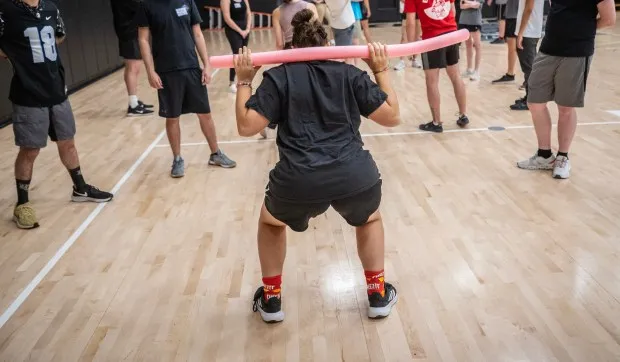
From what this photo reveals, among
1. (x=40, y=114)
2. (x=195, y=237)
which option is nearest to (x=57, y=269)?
(x=195, y=237)

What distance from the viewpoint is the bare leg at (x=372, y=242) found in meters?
2.44

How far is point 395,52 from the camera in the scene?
2381mm

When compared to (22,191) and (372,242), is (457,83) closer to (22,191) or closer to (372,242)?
(372,242)

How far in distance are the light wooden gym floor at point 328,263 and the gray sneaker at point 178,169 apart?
67 mm

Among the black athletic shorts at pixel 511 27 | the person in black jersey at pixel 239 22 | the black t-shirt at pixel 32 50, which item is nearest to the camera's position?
the black t-shirt at pixel 32 50

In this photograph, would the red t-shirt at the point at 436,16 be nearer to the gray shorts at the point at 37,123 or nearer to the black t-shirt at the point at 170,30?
the black t-shirt at the point at 170,30

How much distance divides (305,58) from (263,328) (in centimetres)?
116

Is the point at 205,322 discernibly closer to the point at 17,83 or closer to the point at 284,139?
the point at 284,139

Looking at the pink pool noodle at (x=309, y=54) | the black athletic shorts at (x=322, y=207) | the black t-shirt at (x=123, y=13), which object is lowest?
the black athletic shorts at (x=322, y=207)

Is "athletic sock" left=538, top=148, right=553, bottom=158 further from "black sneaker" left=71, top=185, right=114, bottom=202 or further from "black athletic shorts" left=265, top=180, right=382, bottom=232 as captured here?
"black sneaker" left=71, top=185, right=114, bottom=202

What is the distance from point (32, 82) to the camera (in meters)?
3.47

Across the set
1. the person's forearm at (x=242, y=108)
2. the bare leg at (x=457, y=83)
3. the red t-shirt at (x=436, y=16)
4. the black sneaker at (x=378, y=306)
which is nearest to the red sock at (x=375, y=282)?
the black sneaker at (x=378, y=306)

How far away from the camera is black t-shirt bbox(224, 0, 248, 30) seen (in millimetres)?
6750

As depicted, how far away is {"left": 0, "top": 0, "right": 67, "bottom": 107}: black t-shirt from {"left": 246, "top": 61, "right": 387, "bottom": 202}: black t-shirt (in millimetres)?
1932
